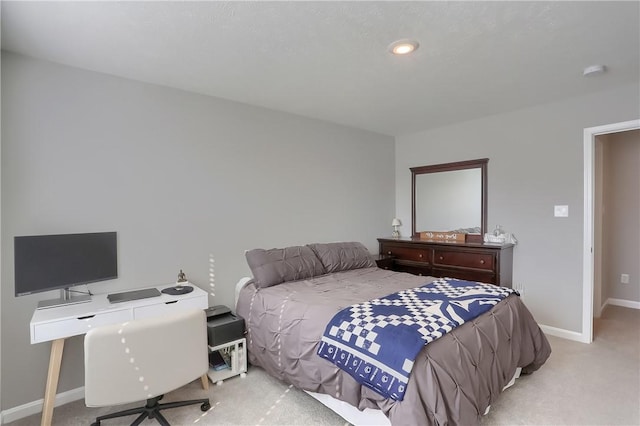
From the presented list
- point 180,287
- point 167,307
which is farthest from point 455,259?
point 167,307

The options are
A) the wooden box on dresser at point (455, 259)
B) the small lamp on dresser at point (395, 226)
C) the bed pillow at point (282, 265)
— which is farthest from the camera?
the small lamp on dresser at point (395, 226)

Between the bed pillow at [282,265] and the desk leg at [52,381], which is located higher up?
the bed pillow at [282,265]

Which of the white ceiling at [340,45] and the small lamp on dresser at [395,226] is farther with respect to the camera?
the small lamp on dresser at [395,226]

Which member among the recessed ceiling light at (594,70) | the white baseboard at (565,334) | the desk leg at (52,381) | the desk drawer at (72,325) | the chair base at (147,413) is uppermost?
the recessed ceiling light at (594,70)

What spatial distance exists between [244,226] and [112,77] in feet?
5.50

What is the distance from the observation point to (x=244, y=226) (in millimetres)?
3332

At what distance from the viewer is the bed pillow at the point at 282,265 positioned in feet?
9.74

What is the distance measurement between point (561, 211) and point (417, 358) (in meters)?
2.83

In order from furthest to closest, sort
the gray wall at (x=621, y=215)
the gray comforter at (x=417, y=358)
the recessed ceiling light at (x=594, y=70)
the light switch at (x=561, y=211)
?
the gray wall at (x=621, y=215) → the light switch at (x=561, y=211) → the recessed ceiling light at (x=594, y=70) → the gray comforter at (x=417, y=358)

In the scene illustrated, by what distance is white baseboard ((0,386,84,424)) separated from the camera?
2166mm

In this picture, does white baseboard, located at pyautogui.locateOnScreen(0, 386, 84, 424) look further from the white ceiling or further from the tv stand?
the white ceiling

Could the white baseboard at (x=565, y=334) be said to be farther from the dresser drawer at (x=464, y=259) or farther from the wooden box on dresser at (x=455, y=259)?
the dresser drawer at (x=464, y=259)

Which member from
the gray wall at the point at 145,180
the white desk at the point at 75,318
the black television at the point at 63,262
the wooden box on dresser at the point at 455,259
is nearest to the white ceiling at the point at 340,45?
the gray wall at the point at 145,180

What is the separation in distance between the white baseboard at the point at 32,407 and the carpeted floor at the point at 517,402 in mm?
48
